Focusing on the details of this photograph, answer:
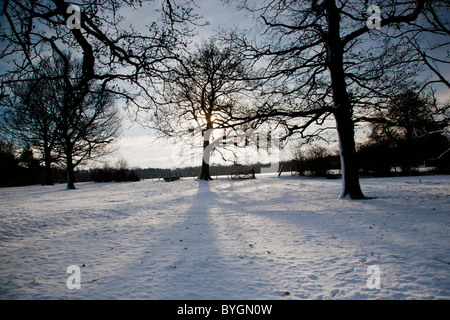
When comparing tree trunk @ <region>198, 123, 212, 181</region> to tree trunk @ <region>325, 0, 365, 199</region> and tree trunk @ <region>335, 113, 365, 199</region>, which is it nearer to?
tree trunk @ <region>325, 0, 365, 199</region>

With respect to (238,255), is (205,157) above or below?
above

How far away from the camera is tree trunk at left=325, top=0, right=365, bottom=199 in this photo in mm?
7708

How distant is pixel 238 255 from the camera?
349 centimetres

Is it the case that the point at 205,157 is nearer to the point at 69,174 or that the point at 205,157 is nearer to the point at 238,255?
the point at 69,174

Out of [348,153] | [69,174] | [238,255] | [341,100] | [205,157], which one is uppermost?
[341,100]

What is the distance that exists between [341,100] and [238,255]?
731 centimetres

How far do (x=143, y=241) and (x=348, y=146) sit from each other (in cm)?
788

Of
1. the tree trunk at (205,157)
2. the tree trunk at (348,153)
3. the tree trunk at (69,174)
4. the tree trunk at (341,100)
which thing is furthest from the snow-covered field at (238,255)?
the tree trunk at (205,157)

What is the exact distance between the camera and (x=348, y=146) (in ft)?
25.6

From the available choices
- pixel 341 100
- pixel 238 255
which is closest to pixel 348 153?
pixel 341 100

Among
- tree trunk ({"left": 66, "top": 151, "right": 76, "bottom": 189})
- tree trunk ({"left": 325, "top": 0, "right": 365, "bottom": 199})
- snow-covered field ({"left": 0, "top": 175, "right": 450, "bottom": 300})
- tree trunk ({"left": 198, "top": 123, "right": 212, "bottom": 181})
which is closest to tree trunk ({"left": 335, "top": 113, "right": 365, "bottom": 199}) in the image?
tree trunk ({"left": 325, "top": 0, "right": 365, "bottom": 199})
